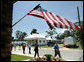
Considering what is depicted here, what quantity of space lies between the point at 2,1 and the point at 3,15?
0.87ft

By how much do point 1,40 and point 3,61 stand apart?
0.35 m

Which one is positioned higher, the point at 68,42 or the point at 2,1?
the point at 2,1

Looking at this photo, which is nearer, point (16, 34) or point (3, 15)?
point (3, 15)

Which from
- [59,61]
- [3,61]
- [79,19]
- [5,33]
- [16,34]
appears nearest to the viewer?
[3,61]

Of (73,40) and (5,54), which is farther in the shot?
(73,40)

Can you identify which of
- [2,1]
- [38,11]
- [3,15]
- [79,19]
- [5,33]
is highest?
[79,19]

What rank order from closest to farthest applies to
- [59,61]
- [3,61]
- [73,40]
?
[3,61] → [59,61] → [73,40]

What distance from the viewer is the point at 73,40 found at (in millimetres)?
25844

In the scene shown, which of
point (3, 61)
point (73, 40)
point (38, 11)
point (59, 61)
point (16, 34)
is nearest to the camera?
point (3, 61)

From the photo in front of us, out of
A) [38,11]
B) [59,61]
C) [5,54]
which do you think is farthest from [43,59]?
[5,54]

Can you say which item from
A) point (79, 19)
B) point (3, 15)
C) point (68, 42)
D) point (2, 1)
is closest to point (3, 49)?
point (3, 15)

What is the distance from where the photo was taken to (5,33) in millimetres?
1844

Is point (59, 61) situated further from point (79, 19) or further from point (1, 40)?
point (79, 19)

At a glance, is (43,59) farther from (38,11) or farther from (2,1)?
(2,1)
